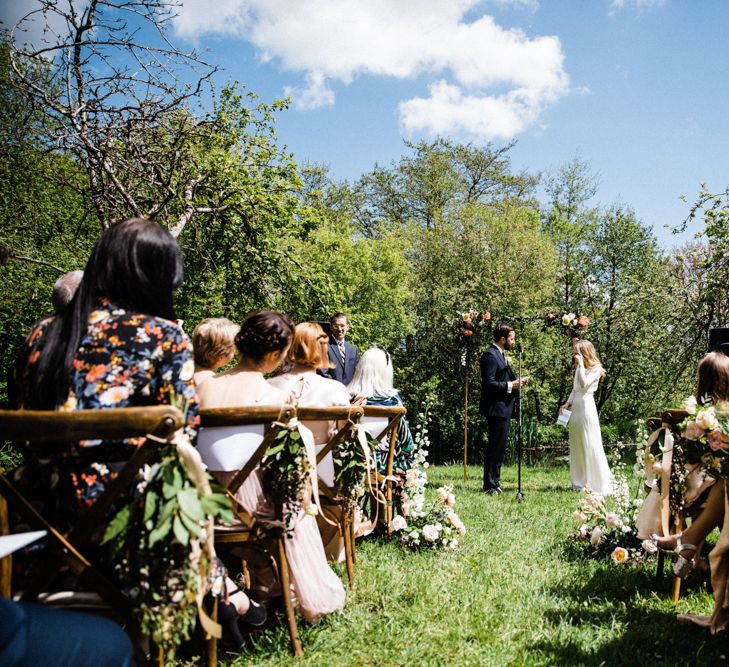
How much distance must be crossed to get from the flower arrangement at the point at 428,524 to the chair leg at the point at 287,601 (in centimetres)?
187

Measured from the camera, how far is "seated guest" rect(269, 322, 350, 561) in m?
3.90

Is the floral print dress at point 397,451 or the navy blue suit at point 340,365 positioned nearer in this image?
the floral print dress at point 397,451

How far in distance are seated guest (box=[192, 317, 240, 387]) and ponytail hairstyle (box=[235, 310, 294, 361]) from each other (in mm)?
564

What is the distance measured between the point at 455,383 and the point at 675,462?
13502 millimetres

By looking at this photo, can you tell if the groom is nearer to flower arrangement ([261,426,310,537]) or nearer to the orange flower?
flower arrangement ([261,426,310,537])

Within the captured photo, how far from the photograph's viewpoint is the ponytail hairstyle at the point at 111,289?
203cm

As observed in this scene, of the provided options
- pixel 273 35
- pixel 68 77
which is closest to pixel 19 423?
pixel 68 77

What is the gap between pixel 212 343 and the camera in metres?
3.85

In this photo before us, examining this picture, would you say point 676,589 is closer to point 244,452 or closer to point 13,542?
point 244,452

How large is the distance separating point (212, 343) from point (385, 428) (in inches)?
52.5

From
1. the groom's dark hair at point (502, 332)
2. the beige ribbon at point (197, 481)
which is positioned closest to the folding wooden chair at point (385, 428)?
the beige ribbon at point (197, 481)

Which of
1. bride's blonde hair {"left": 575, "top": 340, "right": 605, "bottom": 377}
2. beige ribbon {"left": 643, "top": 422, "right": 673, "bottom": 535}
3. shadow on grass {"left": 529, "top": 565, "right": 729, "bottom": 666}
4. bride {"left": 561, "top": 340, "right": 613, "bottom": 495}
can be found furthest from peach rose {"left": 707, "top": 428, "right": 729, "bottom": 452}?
bride's blonde hair {"left": 575, "top": 340, "right": 605, "bottom": 377}

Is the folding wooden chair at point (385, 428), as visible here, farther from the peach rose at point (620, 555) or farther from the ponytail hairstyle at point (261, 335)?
the peach rose at point (620, 555)

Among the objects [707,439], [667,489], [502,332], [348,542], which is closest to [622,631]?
[667,489]
